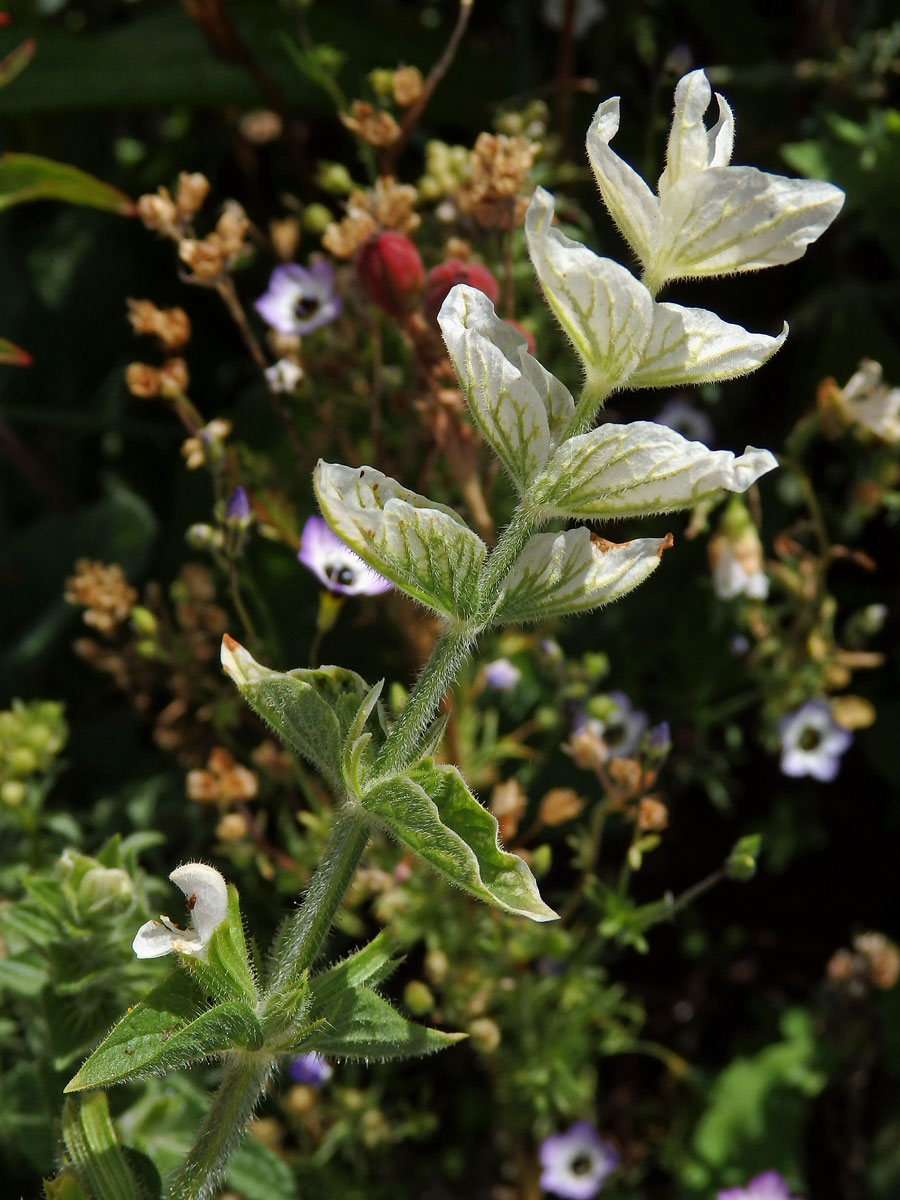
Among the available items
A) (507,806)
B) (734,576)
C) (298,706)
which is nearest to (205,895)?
(298,706)

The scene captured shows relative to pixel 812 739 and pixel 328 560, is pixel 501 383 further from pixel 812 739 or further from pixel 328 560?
pixel 812 739

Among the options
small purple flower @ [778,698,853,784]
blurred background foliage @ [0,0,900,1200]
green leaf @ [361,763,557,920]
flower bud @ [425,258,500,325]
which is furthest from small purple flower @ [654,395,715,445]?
green leaf @ [361,763,557,920]

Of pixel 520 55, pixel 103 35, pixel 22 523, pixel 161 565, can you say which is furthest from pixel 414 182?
pixel 22 523

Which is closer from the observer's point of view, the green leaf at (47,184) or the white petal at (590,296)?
the white petal at (590,296)

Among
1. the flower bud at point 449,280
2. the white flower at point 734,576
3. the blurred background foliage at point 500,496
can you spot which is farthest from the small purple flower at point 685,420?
the flower bud at point 449,280

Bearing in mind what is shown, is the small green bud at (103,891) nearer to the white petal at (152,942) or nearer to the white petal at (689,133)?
the white petal at (152,942)

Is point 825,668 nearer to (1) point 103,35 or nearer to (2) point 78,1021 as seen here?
(2) point 78,1021
